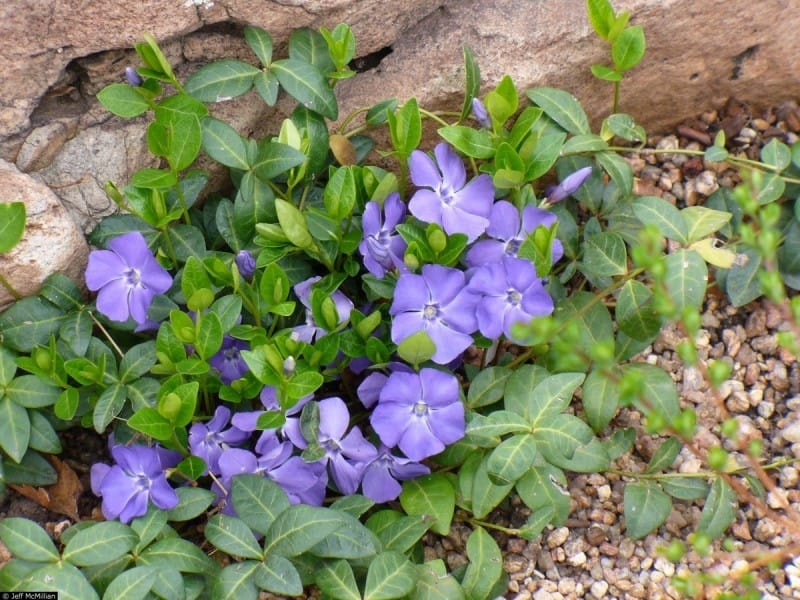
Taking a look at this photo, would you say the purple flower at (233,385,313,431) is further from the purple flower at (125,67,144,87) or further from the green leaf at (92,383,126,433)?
the purple flower at (125,67,144,87)

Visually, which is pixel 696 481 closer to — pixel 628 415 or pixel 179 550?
pixel 628 415

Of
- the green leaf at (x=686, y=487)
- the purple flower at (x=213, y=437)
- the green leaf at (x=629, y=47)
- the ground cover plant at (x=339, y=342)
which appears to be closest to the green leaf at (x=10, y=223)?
the ground cover plant at (x=339, y=342)

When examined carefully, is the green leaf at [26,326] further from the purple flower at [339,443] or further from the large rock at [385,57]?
the purple flower at [339,443]

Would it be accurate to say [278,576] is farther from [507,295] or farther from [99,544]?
[507,295]

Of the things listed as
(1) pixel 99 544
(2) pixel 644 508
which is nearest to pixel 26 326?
(1) pixel 99 544

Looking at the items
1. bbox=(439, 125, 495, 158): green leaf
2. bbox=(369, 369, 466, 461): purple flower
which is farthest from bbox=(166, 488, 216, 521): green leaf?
bbox=(439, 125, 495, 158): green leaf

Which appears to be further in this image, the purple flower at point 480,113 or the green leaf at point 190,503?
the purple flower at point 480,113
